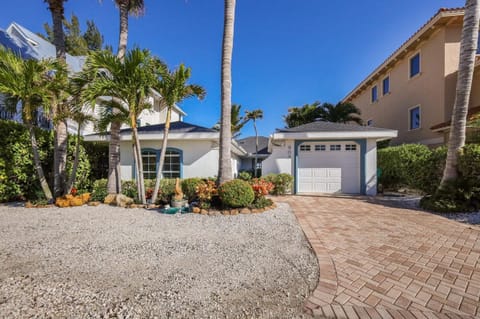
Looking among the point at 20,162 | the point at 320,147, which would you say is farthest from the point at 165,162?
the point at 320,147

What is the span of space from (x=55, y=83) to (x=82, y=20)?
95.5ft

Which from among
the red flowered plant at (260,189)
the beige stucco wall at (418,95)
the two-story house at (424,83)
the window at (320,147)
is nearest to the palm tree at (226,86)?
the red flowered plant at (260,189)

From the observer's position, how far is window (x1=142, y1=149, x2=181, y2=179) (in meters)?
9.81

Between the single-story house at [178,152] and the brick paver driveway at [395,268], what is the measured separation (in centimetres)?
558

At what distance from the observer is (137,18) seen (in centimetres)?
996

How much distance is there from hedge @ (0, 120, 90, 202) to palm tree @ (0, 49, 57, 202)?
1.35 m

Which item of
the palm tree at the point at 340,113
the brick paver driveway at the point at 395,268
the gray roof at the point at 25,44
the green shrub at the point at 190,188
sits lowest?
the brick paver driveway at the point at 395,268

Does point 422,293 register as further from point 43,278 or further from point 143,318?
point 43,278

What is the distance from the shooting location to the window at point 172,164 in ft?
32.2

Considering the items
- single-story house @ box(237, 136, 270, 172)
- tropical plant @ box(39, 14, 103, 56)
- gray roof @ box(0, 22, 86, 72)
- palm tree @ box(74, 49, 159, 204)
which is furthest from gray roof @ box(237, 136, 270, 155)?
tropical plant @ box(39, 14, 103, 56)

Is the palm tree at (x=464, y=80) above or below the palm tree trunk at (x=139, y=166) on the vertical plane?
above

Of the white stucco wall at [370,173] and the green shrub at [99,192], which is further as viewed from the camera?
the white stucco wall at [370,173]

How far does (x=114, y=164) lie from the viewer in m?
7.84

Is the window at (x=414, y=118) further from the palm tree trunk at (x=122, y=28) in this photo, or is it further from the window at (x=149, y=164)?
the palm tree trunk at (x=122, y=28)
